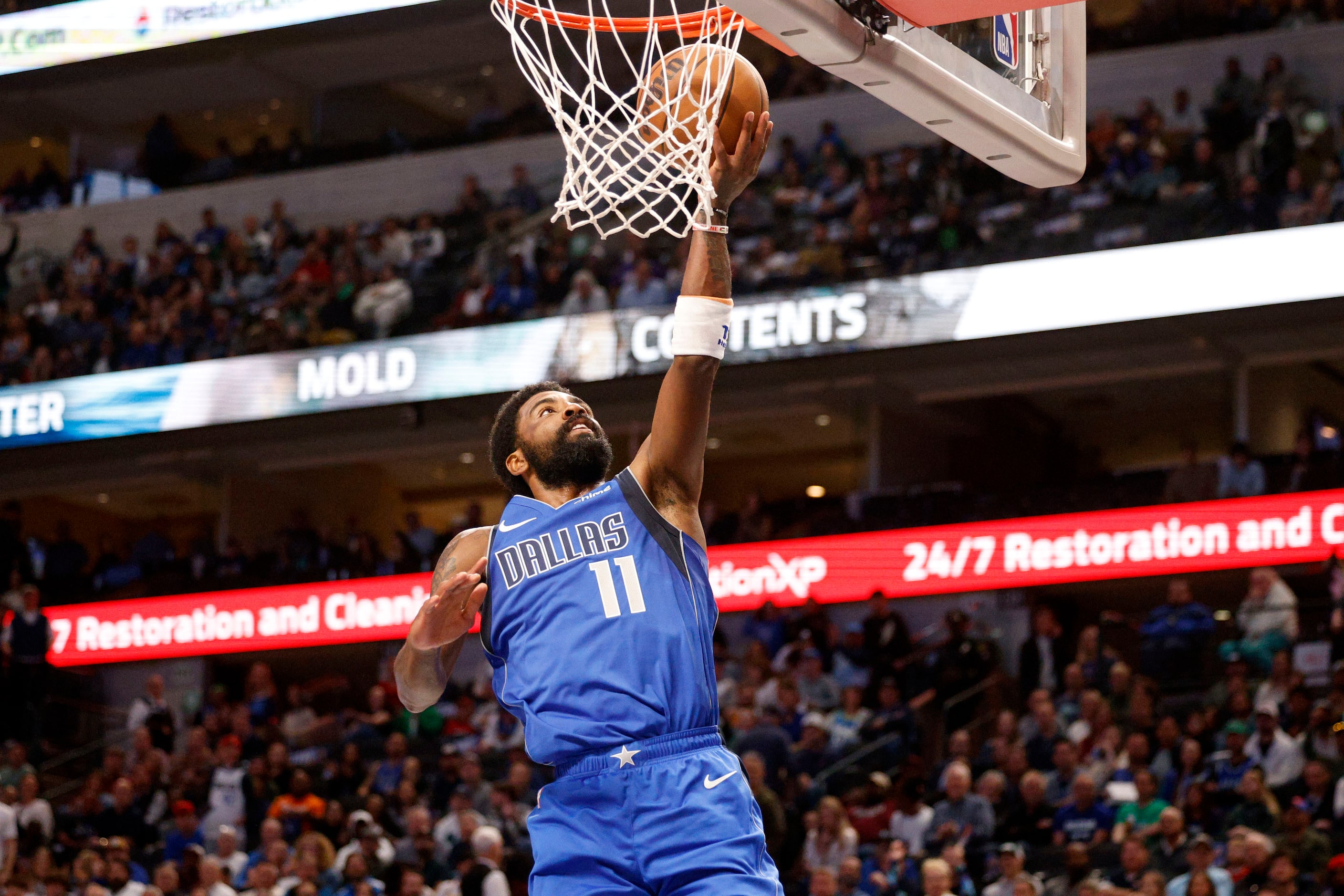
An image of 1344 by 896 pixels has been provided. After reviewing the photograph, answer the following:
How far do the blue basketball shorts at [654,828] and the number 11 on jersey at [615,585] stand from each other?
29cm

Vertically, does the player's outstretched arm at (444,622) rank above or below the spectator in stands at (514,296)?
below

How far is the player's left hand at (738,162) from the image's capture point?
3795 millimetres

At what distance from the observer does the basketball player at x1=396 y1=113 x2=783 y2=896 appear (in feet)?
11.4

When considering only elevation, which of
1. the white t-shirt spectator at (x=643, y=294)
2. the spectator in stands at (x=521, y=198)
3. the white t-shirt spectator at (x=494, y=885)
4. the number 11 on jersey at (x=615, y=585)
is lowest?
the white t-shirt spectator at (x=494, y=885)

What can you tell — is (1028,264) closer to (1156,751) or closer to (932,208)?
(932,208)

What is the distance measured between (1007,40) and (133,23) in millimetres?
17296

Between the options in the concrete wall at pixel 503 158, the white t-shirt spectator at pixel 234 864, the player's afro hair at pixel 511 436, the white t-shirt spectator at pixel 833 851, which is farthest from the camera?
the concrete wall at pixel 503 158

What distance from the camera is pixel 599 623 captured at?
3.63m

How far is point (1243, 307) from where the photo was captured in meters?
13.8

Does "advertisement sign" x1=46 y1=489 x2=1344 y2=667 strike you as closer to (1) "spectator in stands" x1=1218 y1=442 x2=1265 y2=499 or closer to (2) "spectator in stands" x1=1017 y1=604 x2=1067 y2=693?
(1) "spectator in stands" x1=1218 y1=442 x2=1265 y2=499

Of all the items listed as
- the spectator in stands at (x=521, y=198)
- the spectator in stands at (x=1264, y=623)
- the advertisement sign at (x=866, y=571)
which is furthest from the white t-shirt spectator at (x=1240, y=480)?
the spectator in stands at (x=521, y=198)

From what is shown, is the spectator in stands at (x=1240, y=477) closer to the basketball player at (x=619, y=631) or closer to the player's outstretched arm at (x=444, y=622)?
the basketball player at (x=619, y=631)

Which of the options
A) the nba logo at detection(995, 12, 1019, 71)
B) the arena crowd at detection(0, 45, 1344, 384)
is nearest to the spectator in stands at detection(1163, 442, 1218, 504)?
the arena crowd at detection(0, 45, 1344, 384)

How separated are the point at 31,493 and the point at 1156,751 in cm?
1641
